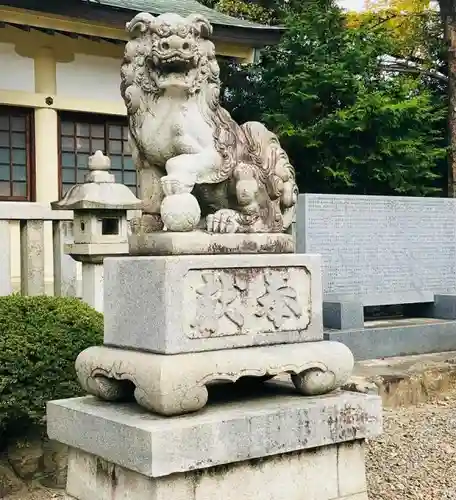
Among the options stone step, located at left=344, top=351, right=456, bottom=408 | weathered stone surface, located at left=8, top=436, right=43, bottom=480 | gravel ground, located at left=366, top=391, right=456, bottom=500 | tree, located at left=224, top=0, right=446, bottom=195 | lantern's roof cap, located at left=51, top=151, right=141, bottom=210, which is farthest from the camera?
tree, located at left=224, top=0, right=446, bottom=195

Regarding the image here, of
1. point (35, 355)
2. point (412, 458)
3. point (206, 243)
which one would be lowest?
point (412, 458)

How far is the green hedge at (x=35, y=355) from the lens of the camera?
4781 mm

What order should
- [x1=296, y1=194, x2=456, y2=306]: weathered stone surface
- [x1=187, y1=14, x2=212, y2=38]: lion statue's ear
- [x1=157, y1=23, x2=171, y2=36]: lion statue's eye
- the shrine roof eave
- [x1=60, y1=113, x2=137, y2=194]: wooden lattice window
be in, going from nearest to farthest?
1. [x1=157, y1=23, x2=171, y2=36]: lion statue's eye
2. [x1=187, y1=14, x2=212, y2=38]: lion statue's ear
3. [x1=296, y1=194, x2=456, y2=306]: weathered stone surface
4. the shrine roof eave
5. [x1=60, y1=113, x2=137, y2=194]: wooden lattice window

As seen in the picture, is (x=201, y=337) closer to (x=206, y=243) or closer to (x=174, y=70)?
(x=206, y=243)

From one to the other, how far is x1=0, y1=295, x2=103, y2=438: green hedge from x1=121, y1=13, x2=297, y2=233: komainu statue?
1576mm

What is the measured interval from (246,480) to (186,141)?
1630mm

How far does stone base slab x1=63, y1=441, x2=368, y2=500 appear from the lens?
10.4 feet

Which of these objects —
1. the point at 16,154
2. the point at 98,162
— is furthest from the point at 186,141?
the point at 16,154

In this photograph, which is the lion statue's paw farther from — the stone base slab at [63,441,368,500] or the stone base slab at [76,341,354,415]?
the stone base slab at [63,441,368,500]

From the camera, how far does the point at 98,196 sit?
6.21 m

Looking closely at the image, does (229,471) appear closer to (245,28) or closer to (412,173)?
(245,28)

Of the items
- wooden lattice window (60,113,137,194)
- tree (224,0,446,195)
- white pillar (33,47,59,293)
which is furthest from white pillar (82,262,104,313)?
tree (224,0,446,195)

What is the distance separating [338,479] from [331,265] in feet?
17.0

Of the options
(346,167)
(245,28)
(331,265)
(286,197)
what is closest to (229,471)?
(286,197)
